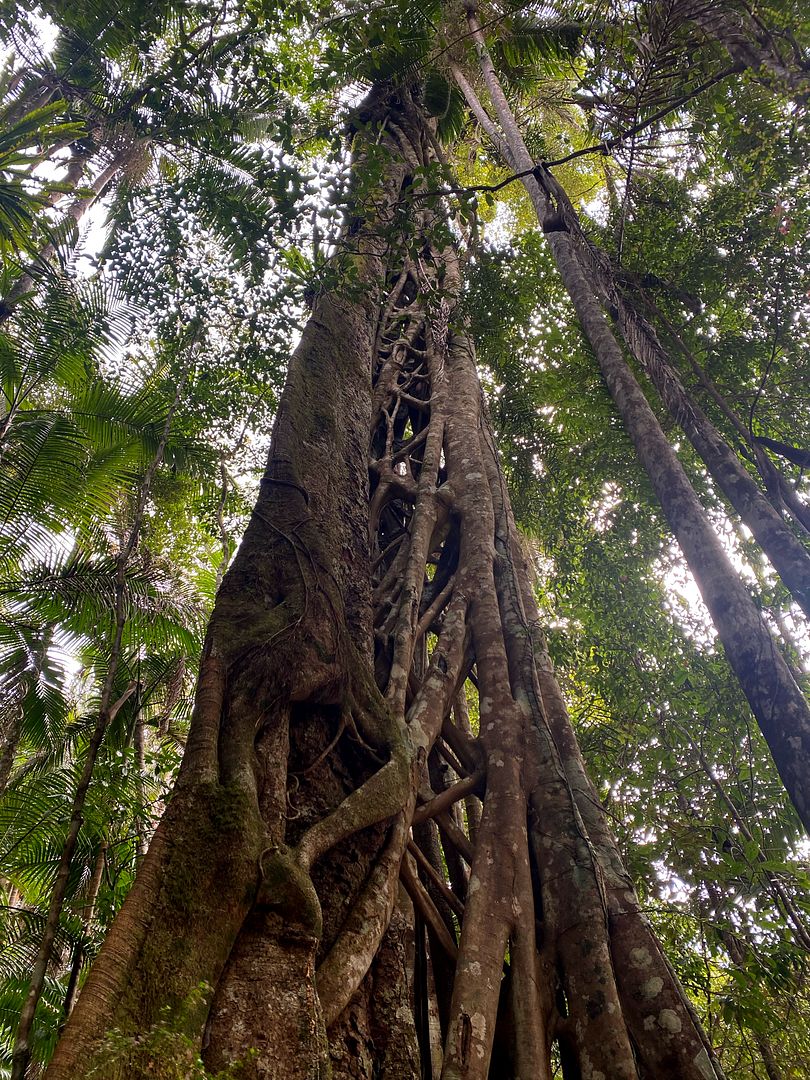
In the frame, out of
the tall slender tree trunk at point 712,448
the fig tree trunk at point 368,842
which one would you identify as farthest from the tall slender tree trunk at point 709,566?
the fig tree trunk at point 368,842

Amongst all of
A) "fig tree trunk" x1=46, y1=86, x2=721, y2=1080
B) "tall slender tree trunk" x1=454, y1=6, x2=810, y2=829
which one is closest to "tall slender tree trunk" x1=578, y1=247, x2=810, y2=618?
"tall slender tree trunk" x1=454, y1=6, x2=810, y2=829

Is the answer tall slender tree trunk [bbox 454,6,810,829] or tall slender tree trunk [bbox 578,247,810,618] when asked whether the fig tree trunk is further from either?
tall slender tree trunk [bbox 578,247,810,618]

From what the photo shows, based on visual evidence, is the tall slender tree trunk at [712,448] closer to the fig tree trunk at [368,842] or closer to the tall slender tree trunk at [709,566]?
the tall slender tree trunk at [709,566]

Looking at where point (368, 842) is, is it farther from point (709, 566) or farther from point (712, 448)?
point (712, 448)

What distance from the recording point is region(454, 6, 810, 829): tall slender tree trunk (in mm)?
2834

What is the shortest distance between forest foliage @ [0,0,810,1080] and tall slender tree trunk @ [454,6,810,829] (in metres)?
0.56

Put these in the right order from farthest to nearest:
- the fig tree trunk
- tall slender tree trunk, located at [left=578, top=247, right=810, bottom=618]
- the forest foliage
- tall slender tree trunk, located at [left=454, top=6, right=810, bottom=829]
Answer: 1. the forest foliage
2. tall slender tree trunk, located at [left=578, top=247, right=810, bottom=618]
3. tall slender tree trunk, located at [left=454, top=6, right=810, bottom=829]
4. the fig tree trunk

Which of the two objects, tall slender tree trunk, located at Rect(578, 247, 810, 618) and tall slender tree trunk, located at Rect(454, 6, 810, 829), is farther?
tall slender tree trunk, located at Rect(578, 247, 810, 618)

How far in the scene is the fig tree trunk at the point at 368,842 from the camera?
177 centimetres

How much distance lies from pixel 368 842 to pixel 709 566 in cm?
210

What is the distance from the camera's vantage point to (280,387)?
20.3 feet

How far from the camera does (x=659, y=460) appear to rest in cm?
404

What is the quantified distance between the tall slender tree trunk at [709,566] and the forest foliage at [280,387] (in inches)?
22.2

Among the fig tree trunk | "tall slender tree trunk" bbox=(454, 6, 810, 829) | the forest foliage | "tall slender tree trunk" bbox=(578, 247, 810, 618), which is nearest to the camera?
the fig tree trunk
